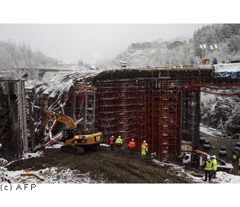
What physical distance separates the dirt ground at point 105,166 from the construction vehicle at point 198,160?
13.1ft

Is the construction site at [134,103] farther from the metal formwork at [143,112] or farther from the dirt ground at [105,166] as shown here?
the dirt ground at [105,166]

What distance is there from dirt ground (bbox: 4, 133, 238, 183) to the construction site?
3.45 m

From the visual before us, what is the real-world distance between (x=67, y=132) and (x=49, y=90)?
5.96 meters

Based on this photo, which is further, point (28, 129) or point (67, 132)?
point (28, 129)

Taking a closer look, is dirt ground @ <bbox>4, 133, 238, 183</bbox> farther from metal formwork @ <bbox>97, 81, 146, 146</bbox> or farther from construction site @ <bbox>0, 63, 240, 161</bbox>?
metal formwork @ <bbox>97, 81, 146, 146</bbox>

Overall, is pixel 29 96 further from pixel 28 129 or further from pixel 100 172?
pixel 100 172

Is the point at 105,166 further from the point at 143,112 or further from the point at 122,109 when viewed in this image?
the point at 143,112

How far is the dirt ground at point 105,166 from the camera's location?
11016mm

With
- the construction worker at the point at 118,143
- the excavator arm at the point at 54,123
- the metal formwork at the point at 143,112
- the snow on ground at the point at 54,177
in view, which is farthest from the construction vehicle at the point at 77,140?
the metal formwork at the point at 143,112

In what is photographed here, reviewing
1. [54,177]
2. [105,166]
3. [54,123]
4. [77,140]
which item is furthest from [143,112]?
[54,177]

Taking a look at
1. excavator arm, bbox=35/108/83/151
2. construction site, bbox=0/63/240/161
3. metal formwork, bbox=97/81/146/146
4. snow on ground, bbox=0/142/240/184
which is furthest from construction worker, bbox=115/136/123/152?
snow on ground, bbox=0/142/240/184

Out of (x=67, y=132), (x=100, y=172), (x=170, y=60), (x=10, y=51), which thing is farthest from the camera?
(x=170, y=60)

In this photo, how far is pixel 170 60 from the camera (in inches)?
1918

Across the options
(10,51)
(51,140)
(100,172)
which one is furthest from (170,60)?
(100,172)
